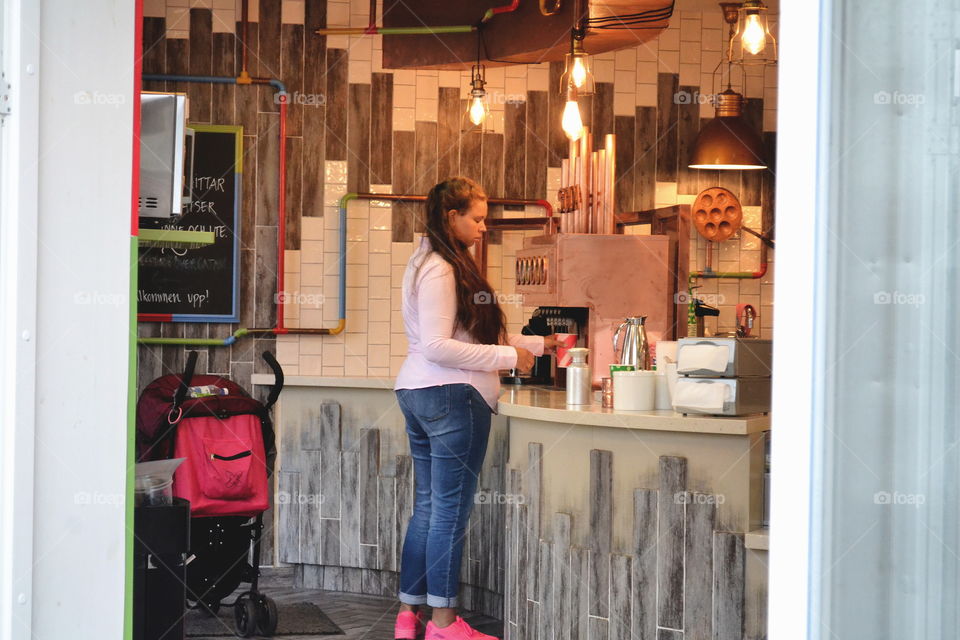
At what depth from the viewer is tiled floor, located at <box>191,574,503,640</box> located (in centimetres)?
463

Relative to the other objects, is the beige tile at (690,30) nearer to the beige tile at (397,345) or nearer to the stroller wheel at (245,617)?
the beige tile at (397,345)

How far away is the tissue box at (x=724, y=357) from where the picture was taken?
126 inches

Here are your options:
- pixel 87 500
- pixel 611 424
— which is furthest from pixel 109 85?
pixel 611 424

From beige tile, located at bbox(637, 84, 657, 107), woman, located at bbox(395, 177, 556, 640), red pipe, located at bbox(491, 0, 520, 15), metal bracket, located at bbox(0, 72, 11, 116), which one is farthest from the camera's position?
beige tile, located at bbox(637, 84, 657, 107)

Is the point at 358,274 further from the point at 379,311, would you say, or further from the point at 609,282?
the point at 609,282

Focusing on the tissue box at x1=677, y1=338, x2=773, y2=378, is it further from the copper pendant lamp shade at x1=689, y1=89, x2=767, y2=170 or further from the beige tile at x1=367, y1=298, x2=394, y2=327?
the beige tile at x1=367, y1=298, x2=394, y2=327

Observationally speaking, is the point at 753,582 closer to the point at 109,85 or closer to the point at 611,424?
the point at 611,424

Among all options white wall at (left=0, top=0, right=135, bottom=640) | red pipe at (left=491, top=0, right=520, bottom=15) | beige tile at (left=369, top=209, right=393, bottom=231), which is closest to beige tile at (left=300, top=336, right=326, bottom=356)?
Result: beige tile at (left=369, top=209, right=393, bottom=231)

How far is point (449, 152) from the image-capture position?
231 inches

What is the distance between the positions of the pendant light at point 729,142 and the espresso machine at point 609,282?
4.93ft

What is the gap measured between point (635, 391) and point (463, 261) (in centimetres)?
81

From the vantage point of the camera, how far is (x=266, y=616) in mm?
4590

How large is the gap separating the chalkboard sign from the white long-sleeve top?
2058mm

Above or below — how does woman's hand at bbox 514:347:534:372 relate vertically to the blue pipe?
below
